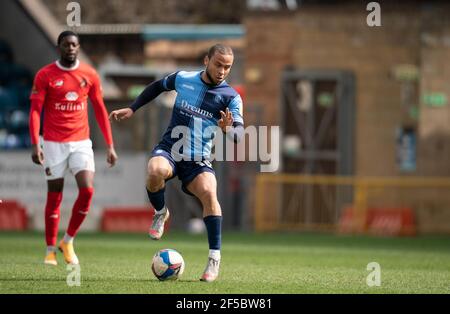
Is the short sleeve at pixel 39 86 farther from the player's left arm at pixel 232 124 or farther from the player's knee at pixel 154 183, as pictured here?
the player's left arm at pixel 232 124

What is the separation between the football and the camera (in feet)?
35.4

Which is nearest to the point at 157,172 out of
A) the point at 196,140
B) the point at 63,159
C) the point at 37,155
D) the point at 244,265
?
the point at 196,140

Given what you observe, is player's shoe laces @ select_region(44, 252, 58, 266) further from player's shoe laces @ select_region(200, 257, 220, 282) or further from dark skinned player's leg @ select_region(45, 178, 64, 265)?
player's shoe laces @ select_region(200, 257, 220, 282)

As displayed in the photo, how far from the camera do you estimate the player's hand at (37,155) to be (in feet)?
39.7

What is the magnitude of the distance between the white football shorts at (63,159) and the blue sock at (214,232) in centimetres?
234

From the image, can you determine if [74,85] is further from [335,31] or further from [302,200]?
[335,31]

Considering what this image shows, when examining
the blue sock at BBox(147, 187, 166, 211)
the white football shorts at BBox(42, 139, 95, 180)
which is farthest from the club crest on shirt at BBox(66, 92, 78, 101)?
the blue sock at BBox(147, 187, 166, 211)

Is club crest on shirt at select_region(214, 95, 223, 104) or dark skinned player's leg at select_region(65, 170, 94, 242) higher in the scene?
club crest on shirt at select_region(214, 95, 223, 104)

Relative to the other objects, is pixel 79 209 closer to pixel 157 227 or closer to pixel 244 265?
pixel 157 227

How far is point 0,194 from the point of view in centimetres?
2370

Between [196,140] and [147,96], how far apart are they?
0.73 m

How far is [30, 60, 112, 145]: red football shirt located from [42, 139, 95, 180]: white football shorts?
0.25ft

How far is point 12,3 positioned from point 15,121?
4.74 m
